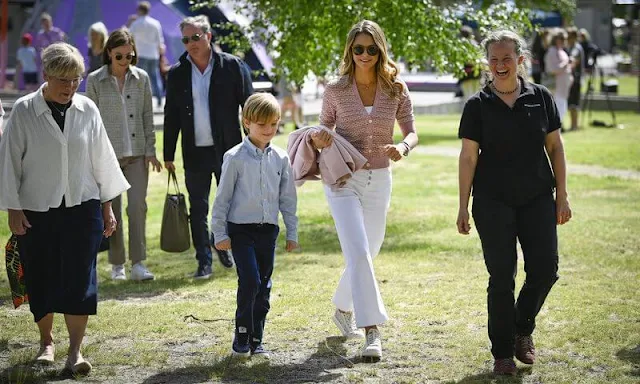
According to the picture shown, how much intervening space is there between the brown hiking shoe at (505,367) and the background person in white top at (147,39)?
15981 millimetres

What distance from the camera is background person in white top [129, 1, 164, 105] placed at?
72.0 feet

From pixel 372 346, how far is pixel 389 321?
1.21m

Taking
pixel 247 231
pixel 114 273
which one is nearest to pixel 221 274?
pixel 114 273

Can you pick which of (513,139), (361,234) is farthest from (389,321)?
(513,139)

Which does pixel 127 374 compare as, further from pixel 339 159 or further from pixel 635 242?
pixel 635 242

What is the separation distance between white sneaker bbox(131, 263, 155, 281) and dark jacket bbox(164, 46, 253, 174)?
3.17 ft

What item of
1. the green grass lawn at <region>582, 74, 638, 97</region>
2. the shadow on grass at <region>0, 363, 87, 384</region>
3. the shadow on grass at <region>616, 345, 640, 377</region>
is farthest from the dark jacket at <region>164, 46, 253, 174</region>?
the green grass lawn at <region>582, 74, 638, 97</region>

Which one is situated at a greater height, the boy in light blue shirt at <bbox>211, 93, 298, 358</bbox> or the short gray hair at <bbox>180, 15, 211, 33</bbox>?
the short gray hair at <bbox>180, 15, 211, 33</bbox>

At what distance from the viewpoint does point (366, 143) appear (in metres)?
7.22

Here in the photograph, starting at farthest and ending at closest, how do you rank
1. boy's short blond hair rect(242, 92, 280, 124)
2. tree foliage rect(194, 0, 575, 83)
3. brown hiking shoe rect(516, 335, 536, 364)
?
tree foliage rect(194, 0, 575, 83) < boy's short blond hair rect(242, 92, 280, 124) < brown hiking shoe rect(516, 335, 536, 364)

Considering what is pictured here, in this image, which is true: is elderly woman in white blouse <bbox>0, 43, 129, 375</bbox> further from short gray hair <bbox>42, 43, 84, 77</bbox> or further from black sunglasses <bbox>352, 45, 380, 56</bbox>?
black sunglasses <bbox>352, 45, 380, 56</bbox>

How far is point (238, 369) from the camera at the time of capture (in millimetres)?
6863

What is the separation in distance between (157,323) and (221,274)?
6.48ft

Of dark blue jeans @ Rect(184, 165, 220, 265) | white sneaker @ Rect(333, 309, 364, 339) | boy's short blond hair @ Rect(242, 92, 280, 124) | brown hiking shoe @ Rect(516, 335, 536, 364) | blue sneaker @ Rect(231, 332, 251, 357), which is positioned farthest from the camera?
dark blue jeans @ Rect(184, 165, 220, 265)
